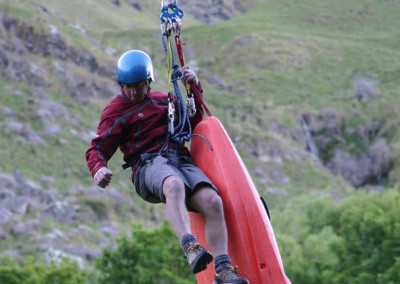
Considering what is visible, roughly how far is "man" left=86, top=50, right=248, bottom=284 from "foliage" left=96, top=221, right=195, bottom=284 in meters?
22.6

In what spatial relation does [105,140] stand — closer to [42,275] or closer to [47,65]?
[42,275]

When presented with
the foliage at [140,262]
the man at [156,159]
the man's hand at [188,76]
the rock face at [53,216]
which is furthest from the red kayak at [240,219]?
the rock face at [53,216]

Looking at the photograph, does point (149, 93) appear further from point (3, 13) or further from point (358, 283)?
point (3, 13)

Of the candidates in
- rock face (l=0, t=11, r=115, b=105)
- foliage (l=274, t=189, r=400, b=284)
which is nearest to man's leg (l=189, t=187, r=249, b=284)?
foliage (l=274, t=189, r=400, b=284)

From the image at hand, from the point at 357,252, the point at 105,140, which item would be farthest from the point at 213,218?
the point at 357,252

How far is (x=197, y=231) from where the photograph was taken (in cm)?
762

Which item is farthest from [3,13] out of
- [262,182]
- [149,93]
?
[149,93]

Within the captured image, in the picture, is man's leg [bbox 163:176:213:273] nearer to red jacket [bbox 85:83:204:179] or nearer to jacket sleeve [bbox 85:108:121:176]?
red jacket [bbox 85:83:204:179]

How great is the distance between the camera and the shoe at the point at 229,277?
6695 mm

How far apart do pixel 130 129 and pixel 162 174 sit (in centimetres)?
83

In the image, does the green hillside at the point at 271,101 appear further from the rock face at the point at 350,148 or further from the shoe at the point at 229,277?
the shoe at the point at 229,277

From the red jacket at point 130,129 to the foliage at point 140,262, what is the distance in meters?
22.6

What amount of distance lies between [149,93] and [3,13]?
53.8m

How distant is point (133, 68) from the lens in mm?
7645
